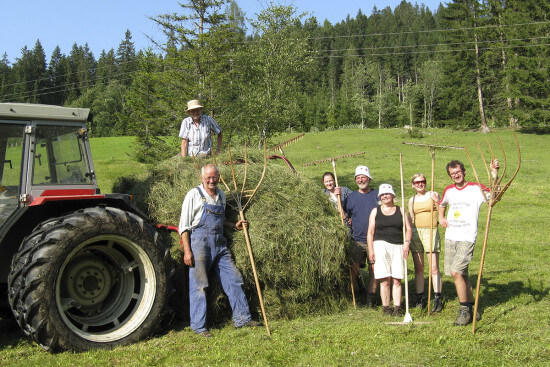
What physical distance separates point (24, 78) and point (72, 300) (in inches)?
3332

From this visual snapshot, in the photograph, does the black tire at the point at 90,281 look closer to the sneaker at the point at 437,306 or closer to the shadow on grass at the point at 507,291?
the sneaker at the point at 437,306

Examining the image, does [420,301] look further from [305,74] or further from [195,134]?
[305,74]

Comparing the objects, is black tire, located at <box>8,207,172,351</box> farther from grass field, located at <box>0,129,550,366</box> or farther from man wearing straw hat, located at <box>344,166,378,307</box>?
man wearing straw hat, located at <box>344,166,378,307</box>

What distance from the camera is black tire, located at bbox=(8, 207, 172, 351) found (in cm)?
433

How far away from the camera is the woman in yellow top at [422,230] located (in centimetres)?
642

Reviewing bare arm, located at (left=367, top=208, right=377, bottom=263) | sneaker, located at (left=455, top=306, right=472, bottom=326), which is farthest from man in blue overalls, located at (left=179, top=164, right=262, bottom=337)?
sneaker, located at (left=455, top=306, right=472, bottom=326)

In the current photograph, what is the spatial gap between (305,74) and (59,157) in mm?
17049

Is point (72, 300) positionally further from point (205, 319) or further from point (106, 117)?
point (106, 117)

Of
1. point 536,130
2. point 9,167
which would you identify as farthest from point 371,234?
point 536,130

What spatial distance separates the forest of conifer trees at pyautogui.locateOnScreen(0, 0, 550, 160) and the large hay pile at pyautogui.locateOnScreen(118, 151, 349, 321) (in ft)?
4.13

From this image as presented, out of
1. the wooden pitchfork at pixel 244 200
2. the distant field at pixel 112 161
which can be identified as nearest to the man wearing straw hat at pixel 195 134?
the wooden pitchfork at pixel 244 200

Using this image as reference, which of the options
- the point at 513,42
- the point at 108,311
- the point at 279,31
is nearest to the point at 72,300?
the point at 108,311

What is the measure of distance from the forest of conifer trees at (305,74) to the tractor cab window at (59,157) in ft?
1.20

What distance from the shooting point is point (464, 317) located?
5.61 m
